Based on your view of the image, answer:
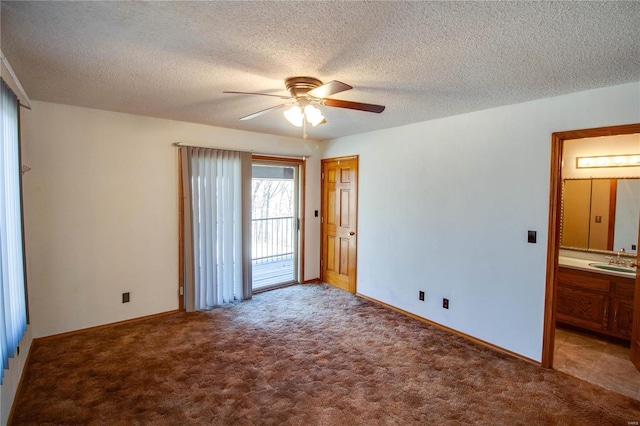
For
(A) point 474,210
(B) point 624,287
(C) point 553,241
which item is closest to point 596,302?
(B) point 624,287

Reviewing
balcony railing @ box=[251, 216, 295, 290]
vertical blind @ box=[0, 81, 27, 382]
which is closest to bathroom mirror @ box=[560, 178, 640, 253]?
balcony railing @ box=[251, 216, 295, 290]

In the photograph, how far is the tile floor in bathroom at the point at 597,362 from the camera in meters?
2.59

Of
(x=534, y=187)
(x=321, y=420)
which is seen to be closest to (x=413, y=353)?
(x=321, y=420)

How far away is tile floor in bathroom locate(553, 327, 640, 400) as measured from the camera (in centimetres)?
259

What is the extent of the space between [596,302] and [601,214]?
3.35 ft

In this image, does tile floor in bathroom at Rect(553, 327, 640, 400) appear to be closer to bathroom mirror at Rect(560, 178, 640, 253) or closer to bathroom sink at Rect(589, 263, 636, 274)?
bathroom sink at Rect(589, 263, 636, 274)

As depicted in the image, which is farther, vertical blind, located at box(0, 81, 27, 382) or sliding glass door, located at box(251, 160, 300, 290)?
sliding glass door, located at box(251, 160, 300, 290)

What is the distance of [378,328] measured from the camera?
11.7ft

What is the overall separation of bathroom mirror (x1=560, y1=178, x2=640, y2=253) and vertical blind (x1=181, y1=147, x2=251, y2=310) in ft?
13.4

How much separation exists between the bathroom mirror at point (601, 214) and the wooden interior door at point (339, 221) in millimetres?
2648

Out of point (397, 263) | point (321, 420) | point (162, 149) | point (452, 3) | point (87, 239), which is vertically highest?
point (452, 3)

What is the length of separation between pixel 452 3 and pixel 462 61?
0.69 metres

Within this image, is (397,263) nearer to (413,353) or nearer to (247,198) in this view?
(413,353)

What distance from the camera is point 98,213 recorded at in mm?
3438
